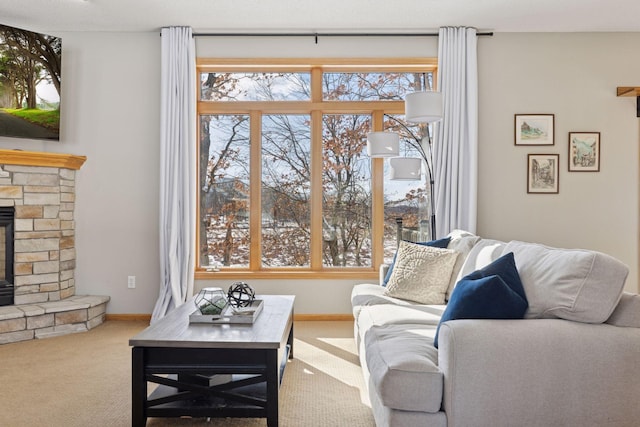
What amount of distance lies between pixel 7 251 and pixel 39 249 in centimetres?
24

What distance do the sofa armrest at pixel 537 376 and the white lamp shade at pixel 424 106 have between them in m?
2.20

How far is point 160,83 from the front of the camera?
15.7 ft

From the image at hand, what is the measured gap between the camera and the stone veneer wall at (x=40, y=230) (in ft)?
14.0

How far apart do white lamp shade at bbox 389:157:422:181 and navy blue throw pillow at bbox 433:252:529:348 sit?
2052 mm

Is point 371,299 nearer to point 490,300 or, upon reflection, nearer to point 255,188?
point 490,300

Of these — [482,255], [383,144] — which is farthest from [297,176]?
[482,255]

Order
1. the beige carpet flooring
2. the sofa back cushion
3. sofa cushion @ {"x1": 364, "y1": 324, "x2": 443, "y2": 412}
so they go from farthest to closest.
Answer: the sofa back cushion, the beige carpet flooring, sofa cushion @ {"x1": 364, "y1": 324, "x2": 443, "y2": 412}

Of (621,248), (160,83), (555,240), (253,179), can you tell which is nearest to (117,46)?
(160,83)

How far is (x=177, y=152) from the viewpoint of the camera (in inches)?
184

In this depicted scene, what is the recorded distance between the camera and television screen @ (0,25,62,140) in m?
4.33

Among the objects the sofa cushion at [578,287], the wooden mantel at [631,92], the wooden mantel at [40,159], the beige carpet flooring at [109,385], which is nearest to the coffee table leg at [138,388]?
the beige carpet flooring at [109,385]

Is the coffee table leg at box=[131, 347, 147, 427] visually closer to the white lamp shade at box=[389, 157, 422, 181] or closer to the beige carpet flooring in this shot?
the beige carpet flooring

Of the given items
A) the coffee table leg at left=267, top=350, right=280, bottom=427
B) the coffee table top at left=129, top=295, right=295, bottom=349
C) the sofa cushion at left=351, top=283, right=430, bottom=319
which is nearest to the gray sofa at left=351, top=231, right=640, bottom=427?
the coffee table leg at left=267, top=350, right=280, bottom=427

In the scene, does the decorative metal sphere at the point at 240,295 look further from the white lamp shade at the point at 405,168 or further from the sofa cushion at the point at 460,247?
the white lamp shade at the point at 405,168
